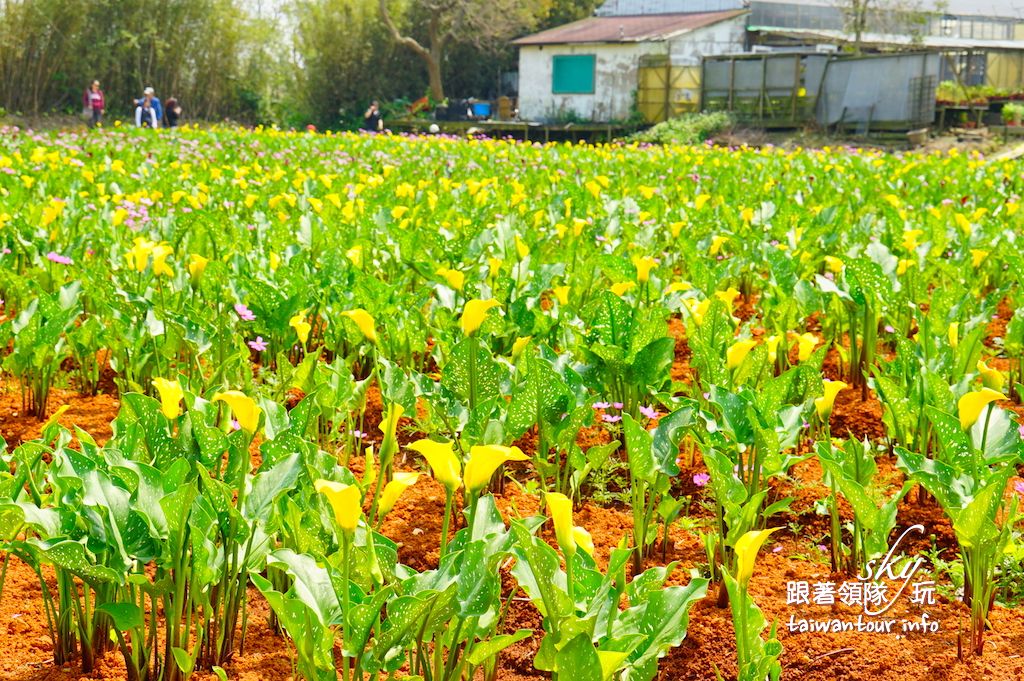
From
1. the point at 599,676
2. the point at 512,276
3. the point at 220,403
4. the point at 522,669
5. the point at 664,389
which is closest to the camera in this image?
the point at 599,676

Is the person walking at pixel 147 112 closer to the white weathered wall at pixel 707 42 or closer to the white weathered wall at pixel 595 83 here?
the white weathered wall at pixel 595 83

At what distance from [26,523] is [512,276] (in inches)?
102

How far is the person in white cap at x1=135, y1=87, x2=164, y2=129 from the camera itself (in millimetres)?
22753

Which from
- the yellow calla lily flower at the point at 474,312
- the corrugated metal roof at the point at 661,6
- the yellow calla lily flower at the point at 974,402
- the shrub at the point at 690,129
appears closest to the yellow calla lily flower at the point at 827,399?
the yellow calla lily flower at the point at 974,402

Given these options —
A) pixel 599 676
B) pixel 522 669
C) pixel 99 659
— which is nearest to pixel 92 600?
pixel 99 659

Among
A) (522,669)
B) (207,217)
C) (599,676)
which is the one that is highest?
(207,217)

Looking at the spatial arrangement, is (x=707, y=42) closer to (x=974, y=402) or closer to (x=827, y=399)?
(x=827, y=399)

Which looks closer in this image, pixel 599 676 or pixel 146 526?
pixel 599 676

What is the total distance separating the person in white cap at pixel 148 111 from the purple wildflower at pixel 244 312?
65.4 ft

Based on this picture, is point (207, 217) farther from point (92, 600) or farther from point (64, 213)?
point (92, 600)

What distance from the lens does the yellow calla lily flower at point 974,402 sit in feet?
6.74

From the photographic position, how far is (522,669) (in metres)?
2.28

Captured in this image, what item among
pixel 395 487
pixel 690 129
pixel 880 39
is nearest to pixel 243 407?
pixel 395 487

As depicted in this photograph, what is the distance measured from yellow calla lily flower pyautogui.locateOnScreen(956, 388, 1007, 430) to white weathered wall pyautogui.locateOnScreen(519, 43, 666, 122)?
2950cm
